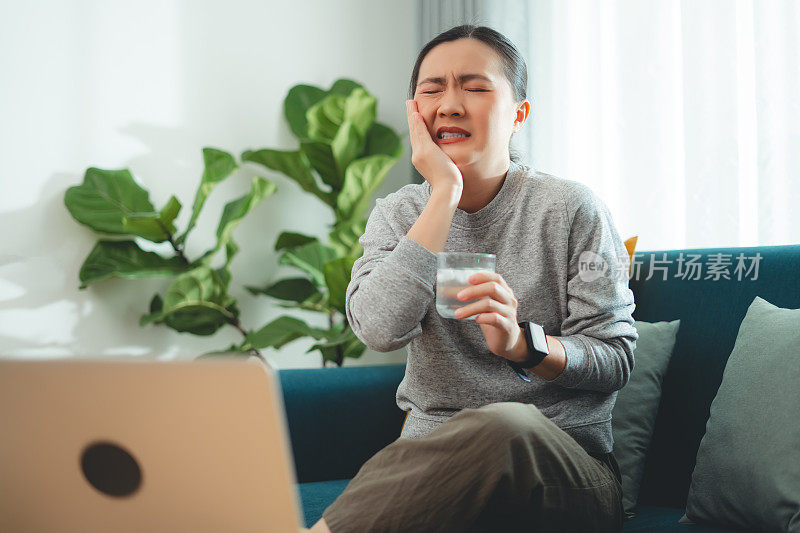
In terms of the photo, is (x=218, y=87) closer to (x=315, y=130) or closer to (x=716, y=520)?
(x=315, y=130)

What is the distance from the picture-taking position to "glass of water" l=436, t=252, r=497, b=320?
45.8 inches

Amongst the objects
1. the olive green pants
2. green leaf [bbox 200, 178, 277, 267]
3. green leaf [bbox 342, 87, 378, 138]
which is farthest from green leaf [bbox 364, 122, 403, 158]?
the olive green pants

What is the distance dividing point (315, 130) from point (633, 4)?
4.02 feet

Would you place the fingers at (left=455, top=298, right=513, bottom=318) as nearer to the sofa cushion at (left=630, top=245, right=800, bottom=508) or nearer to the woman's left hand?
the woman's left hand

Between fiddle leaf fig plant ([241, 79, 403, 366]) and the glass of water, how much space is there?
1485 mm

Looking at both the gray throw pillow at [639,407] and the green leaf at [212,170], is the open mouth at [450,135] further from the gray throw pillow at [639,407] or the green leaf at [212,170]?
the green leaf at [212,170]

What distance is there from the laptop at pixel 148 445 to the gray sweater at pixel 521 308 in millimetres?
690

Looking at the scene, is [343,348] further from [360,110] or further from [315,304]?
[360,110]

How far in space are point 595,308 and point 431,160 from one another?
42 cm

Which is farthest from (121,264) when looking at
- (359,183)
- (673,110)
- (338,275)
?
(673,110)

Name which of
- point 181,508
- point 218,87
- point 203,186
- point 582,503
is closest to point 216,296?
point 203,186

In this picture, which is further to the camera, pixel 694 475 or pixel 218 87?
pixel 218 87

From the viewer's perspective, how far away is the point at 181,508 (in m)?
0.69

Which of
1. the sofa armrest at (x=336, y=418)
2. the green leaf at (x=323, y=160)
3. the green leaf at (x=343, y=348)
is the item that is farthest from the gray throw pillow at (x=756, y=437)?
the green leaf at (x=323, y=160)
